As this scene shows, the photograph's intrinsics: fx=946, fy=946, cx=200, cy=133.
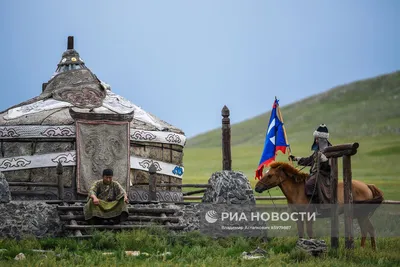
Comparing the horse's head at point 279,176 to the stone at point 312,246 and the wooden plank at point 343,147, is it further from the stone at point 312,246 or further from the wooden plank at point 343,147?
the stone at point 312,246

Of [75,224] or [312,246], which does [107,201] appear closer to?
[75,224]

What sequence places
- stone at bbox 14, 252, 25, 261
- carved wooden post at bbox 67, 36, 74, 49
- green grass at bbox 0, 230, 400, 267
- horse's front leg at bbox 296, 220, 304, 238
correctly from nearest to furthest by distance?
green grass at bbox 0, 230, 400, 267, stone at bbox 14, 252, 25, 261, horse's front leg at bbox 296, 220, 304, 238, carved wooden post at bbox 67, 36, 74, 49

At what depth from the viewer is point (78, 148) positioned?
16.9m

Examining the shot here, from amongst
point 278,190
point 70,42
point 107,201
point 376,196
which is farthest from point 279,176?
point 278,190

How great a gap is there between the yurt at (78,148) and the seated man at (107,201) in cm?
Answer: 238

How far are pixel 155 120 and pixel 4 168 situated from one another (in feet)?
10.3

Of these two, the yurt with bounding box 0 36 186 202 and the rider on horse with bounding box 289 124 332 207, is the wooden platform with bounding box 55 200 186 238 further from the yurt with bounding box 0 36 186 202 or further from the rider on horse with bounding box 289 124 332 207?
the rider on horse with bounding box 289 124 332 207

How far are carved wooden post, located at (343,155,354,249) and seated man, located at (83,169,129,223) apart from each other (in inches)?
129

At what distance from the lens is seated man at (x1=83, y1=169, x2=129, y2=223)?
14.2m

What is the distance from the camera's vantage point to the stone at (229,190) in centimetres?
1520

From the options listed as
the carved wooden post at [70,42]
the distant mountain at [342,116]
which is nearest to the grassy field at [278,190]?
the distant mountain at [342,116]

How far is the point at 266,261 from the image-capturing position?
12445 mm

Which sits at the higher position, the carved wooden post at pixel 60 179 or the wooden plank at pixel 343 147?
the wooden plank at pixel 343 147

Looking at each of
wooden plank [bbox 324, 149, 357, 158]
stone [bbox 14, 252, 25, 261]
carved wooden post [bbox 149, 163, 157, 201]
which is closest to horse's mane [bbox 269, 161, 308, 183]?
wooden plank [bbox 324, 149, 357, 158]
